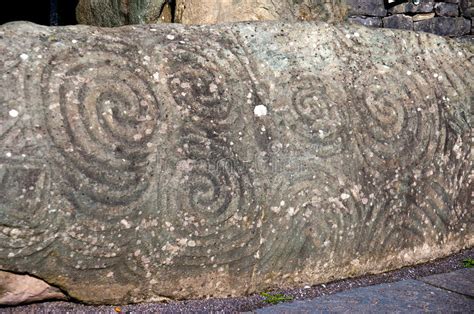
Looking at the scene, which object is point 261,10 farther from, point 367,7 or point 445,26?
point 445,26

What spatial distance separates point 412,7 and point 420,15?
0.15 meters

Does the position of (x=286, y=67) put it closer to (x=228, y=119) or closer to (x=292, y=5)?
(x=228, y=119)

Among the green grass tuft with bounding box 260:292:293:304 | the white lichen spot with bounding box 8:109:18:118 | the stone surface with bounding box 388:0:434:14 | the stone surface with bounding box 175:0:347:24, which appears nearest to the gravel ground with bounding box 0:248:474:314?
the green grass tuft with bounding box 260:292:293:304

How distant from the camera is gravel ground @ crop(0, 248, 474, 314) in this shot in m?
2.10

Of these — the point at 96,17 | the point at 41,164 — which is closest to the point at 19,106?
the point at 41,164

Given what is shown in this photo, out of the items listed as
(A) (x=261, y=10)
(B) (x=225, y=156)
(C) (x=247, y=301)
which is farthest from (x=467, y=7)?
(C) (x=247, y=301)

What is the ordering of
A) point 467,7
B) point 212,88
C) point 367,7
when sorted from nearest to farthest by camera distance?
point 212,88, point 367,7, point 467,7

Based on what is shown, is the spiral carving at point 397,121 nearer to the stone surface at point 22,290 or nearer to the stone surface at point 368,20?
the stone surface at point 22,290

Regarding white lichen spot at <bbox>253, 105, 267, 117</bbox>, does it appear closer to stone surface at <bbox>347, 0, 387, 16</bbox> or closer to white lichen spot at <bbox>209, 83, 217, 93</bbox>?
white lichen spot at <bbox>209, 83, 217, 93</bbox>

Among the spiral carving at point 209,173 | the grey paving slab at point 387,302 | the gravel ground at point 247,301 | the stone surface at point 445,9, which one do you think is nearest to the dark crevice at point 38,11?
the stone surface at point 445,9

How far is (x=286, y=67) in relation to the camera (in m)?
2.59

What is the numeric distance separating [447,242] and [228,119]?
1.20 metres

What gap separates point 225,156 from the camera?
2.34m

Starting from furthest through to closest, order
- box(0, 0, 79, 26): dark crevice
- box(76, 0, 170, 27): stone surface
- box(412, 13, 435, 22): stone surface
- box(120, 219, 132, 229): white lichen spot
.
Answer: box(412, 13, 435, 22): stone surface → box(0, 0, 79, 26): dark crevice → box(76, 0, 170, 27): stone surface → box(120, 219, 132, 229): white lichen spot
